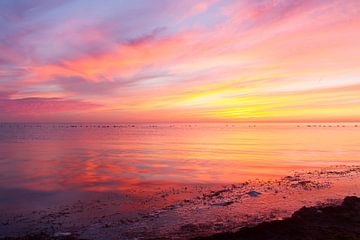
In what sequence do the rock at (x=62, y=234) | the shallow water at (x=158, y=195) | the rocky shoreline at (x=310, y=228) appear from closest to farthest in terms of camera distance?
1. the rocky shoreline at (x=310, y=228)
2. the rock at (x=62, y=234)
3. the shallow water at (x=158, y=195)

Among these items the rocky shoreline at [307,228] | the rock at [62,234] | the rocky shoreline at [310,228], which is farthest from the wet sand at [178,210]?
the rocky shoreline at [310,228]

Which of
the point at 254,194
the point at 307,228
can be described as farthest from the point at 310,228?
the point at 254,194

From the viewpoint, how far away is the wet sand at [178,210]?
39.5 ft

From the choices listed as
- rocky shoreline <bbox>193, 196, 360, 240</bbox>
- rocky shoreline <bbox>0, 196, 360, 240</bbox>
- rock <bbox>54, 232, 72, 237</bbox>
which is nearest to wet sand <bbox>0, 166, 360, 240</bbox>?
rock <bbox>54, 232, 72, 237</bbox>

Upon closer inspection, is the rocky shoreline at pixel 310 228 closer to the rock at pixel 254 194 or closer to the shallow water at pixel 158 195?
the shallow water at pixel 158 195

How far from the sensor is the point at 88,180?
2259cm

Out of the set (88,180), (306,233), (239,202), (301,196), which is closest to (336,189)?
(301,196)

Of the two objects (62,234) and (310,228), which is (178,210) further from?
(310,228)

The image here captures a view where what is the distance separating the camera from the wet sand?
1205cm

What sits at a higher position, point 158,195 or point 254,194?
point 254,194

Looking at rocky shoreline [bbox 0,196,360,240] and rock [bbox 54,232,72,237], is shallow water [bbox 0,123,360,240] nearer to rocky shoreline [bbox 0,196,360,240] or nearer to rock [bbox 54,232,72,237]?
rock [bbox 54,232,72,237]

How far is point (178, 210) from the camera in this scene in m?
14.7

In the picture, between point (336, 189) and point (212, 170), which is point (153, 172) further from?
point (336, 189)

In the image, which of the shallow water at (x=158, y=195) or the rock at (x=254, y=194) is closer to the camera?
the shallow water at (x=158, y=195)
